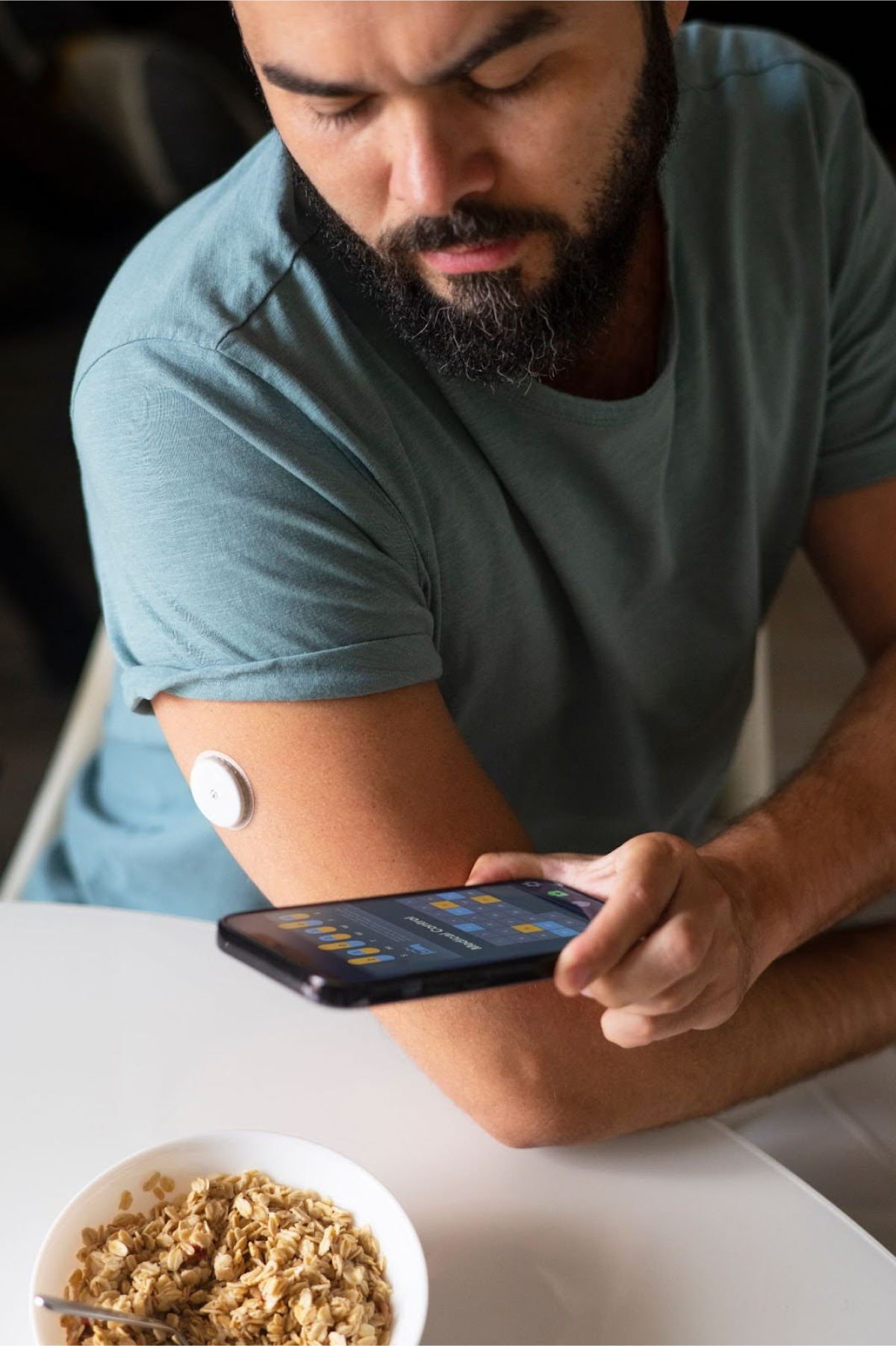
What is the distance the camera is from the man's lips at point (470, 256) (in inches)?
36.3

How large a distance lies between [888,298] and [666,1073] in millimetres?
697

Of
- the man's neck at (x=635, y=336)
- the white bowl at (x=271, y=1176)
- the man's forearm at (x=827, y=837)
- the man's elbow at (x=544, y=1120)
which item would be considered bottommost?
the man's forearm at (x=827, y=837)

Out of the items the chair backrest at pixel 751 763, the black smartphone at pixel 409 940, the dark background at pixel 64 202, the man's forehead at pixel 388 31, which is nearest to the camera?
the black smartphone at pixel 409 940

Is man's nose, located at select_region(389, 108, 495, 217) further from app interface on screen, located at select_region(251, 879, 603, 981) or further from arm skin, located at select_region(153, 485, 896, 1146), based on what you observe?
app interface on screen, located at select_region(251, 879, 603, 981)

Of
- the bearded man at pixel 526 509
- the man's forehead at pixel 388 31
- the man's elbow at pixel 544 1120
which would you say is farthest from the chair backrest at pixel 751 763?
the man's forehead at pixel 388 31

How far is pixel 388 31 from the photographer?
82 cm

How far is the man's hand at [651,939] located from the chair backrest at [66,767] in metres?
0.56

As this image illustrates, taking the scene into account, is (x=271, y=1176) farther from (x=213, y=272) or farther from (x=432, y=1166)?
(x=213, y=272)

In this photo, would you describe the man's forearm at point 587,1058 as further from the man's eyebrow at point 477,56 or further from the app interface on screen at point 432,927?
the man's eyebrow at point 477,56

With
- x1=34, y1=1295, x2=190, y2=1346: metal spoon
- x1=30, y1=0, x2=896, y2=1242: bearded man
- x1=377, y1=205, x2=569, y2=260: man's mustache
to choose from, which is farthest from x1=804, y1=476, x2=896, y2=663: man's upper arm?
x1=34, y1=1295, x2=190, y2=1346: metal spoon

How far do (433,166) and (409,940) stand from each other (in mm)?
450

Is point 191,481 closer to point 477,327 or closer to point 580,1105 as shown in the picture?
point 477,327

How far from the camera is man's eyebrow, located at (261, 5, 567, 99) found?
0.84 meters

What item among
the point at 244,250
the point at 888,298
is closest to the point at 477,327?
the point at 244,250
